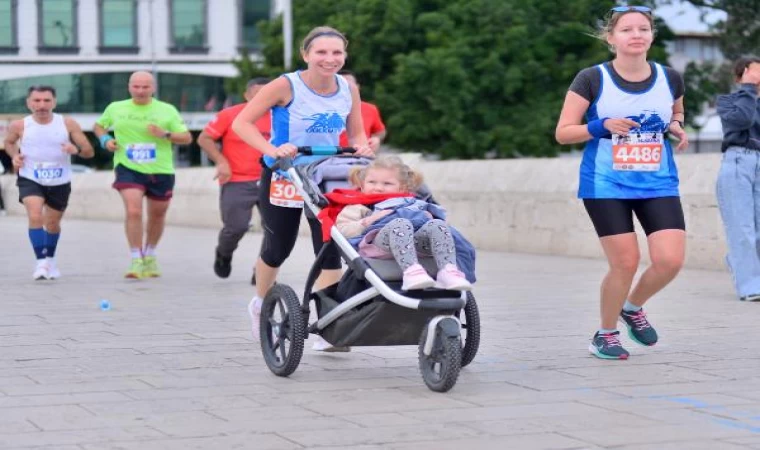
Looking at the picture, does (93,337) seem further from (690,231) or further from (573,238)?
(573,238)

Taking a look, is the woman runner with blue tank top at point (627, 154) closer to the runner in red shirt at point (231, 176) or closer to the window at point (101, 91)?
the runner in red shirt at point (231, 176)

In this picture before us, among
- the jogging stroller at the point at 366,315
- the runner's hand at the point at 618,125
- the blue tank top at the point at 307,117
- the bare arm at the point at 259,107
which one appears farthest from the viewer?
the blue tank top at the point at 307,117

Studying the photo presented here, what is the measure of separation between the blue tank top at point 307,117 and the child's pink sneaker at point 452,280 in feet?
4.74

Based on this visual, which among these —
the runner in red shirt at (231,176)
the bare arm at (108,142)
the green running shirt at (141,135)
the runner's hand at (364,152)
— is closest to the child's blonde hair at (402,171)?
the runner's hand at (364,152)

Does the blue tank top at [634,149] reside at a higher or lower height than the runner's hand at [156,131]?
higher

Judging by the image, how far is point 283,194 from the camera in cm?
787

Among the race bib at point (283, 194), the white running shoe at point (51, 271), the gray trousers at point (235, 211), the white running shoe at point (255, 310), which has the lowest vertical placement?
the white running shoe at point (51, 271)

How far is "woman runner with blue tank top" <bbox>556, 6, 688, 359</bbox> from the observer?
7.41m

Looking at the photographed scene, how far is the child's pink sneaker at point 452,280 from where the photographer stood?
21.1 feet

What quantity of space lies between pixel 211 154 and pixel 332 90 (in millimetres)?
4921

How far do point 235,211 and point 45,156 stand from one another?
188cm

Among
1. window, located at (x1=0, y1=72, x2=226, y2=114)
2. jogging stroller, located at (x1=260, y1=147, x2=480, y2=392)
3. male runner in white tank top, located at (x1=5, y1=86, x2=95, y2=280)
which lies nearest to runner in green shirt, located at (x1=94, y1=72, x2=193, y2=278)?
male runner in white tank top, located at (x1=5, y1=86, x2=95, y2=280)

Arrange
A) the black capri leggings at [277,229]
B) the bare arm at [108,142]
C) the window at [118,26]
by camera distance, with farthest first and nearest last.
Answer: the window at [118,26] → the bare arm at [108,142] → the black capri leggings at [277,229]

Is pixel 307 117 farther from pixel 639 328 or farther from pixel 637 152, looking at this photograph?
pixel 639 328
